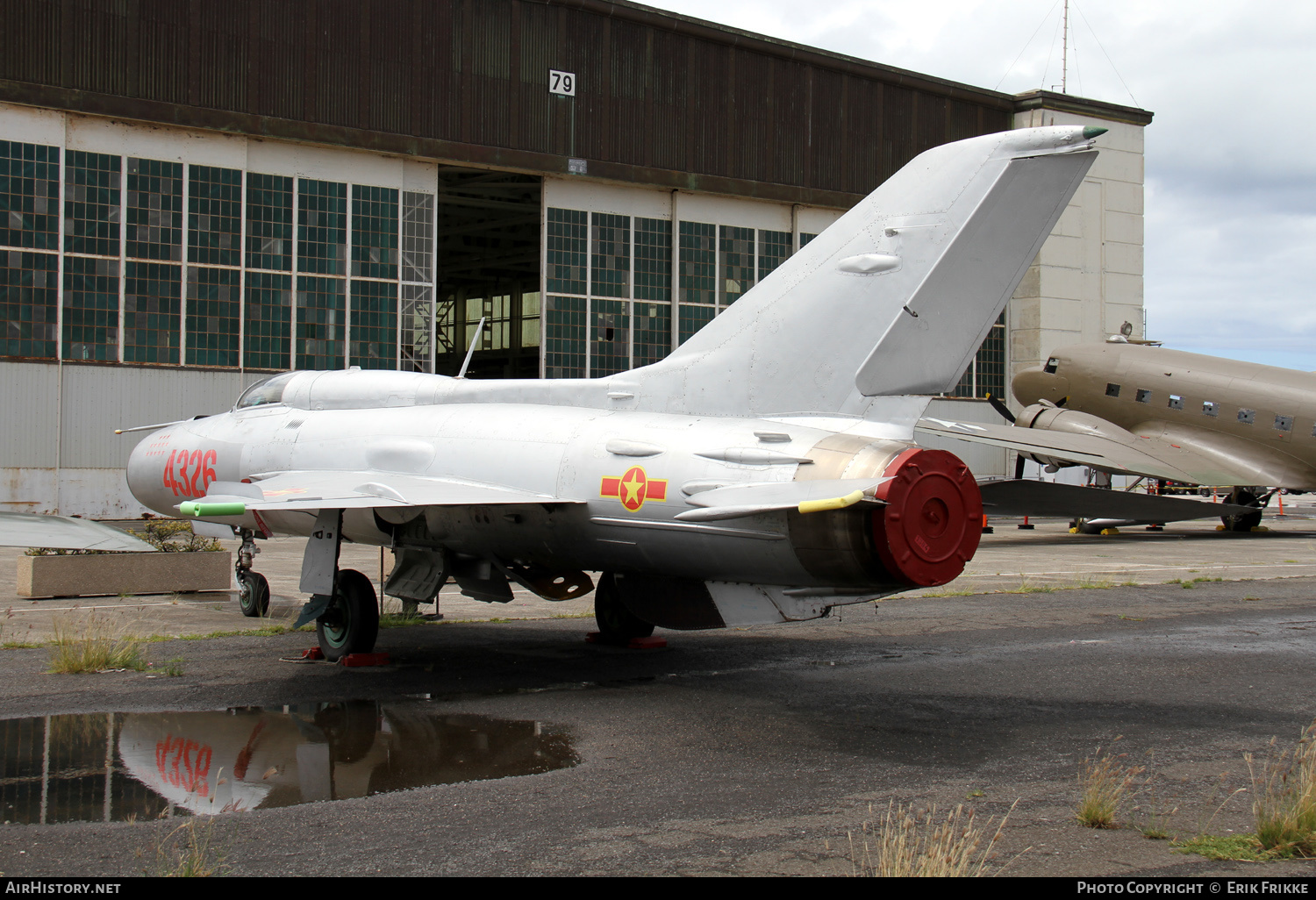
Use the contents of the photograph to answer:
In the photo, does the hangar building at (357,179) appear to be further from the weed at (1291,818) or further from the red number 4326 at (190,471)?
the weed at (1291,818)

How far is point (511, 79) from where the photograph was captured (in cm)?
3341

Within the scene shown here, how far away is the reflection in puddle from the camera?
6.15 meters

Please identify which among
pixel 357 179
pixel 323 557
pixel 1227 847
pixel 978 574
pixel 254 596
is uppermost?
pixel 357 179

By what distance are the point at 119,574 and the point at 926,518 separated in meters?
12.0

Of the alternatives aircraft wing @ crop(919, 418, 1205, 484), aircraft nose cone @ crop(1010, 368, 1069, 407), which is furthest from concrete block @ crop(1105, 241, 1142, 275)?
aircraft wing @ crop(919, 418, 1205, 484)

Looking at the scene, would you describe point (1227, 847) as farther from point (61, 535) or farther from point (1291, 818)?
point (61, 535)

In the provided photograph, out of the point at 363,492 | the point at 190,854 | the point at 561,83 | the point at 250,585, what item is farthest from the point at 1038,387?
the point at 190,854

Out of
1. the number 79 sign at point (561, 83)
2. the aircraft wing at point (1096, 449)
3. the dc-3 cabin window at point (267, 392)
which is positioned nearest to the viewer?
the dc-3 cabin window at point (267, 392)

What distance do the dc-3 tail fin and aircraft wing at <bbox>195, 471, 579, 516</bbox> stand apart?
1982 mm

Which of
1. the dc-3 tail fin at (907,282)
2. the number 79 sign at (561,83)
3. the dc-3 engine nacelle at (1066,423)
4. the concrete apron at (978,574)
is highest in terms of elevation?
the number 79 sign at (561,83)

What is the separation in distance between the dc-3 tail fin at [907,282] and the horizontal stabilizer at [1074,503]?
3.28 feet

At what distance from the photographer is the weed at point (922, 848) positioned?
4.46 m

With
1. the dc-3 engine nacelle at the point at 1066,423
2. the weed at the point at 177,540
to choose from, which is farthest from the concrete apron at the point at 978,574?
the dc-3 engine nacelle at the point at 1066,423

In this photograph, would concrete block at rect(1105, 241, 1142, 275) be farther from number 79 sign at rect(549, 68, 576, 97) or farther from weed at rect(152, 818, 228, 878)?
weed at rect(152, 818, 228, 878)
